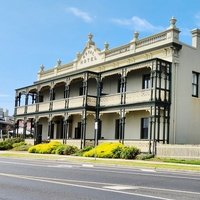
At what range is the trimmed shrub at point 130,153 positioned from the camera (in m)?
28.9

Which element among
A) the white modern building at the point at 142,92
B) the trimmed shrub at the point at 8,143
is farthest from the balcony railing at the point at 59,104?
the trimmed shrub at the point at 8,143

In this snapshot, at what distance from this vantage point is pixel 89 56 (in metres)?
40.7

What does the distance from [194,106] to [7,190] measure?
79.0 ft

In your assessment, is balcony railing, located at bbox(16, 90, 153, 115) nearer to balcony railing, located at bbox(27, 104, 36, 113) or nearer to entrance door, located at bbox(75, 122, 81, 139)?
balcony railing, located at bbox(27, 104, 36, 113)

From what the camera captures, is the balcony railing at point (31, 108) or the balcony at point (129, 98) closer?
the balcony at point (129, 98)

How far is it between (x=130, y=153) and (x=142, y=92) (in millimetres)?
5409

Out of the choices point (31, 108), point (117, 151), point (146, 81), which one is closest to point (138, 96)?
point (146, 81)

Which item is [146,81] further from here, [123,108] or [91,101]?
[91,101]

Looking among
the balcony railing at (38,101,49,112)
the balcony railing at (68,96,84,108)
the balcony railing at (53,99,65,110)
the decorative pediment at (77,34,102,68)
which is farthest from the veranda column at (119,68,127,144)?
the balcony railing at (38,101,49,112)

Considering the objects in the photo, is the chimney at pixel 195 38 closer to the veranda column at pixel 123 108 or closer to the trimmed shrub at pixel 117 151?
the veranda column at pixel 123 108

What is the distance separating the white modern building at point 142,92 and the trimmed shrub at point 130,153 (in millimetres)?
1490

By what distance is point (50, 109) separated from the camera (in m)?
42.3

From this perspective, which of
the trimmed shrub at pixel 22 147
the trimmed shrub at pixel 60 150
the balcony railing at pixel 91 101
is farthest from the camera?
the trimmed shrub at pixel 22 147

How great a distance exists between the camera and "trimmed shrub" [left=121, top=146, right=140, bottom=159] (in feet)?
94.7
